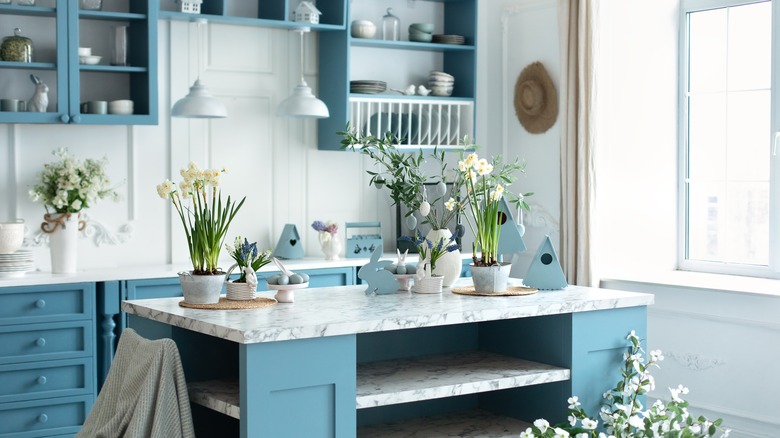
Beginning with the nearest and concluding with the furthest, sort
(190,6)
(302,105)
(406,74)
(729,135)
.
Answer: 1. (190,6)
2. (302,105)
3. (729,135)
4. (406,74)

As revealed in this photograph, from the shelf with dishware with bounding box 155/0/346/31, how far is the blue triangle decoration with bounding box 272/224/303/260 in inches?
46.1

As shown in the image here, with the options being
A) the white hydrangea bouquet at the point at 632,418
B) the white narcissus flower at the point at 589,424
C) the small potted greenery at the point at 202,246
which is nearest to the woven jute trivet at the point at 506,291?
the white hydrangea bouquet at the point at 632,418

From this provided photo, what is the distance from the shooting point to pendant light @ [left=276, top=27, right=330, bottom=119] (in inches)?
212

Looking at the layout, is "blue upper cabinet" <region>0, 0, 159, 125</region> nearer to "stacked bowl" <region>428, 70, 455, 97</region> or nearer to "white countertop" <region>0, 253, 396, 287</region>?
"white countertop" <region>0, 253, 396, 287</region>

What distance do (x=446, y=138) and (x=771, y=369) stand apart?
7.84ft

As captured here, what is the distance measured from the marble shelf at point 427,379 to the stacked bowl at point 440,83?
99.8 inches

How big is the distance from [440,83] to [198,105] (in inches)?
66.3

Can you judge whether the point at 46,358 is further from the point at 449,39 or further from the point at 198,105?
the point at 449,39

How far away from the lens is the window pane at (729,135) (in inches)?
210

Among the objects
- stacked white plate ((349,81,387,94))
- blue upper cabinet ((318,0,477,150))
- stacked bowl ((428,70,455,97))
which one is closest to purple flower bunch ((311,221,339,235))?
blue upper cabinet ((318,0,477,150))

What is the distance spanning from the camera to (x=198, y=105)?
5.07m

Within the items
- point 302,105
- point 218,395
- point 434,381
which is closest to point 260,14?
point 302,105

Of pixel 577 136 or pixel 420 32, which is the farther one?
pixel 420 32

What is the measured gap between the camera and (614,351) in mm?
3740
